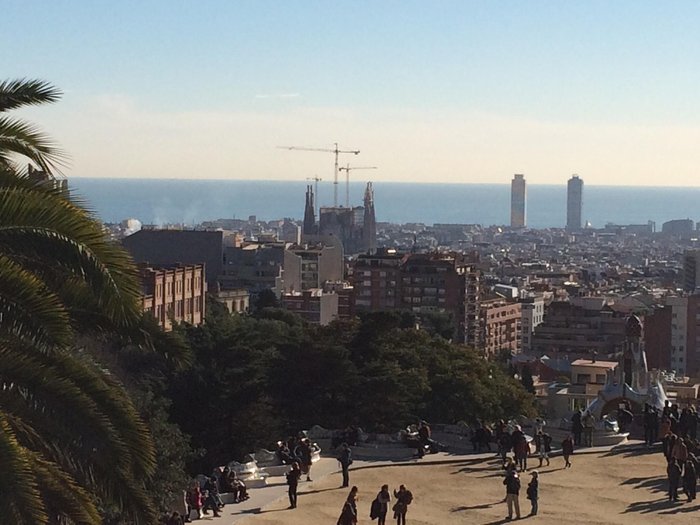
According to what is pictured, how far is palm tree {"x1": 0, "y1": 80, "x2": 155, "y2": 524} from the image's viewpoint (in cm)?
1049

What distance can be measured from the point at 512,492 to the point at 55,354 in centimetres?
1118

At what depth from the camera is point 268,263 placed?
405 ft

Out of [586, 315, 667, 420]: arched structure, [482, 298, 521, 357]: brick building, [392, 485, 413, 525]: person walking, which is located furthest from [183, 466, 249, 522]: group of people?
[482, 298, 521, 357]: brick building

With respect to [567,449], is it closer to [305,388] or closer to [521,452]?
[521,452]

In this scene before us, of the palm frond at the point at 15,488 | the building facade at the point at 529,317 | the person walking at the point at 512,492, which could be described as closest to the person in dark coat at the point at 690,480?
the person walking at the point at 512,492

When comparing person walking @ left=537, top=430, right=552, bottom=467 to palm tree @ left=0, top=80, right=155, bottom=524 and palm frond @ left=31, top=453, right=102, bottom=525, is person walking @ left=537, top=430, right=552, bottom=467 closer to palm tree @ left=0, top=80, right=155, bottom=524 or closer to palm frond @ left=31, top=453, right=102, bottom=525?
palm tree @ left=0, top=80, right=155, bottom=524

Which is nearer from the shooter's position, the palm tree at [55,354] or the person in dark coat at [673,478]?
the palm tree at [55,354]

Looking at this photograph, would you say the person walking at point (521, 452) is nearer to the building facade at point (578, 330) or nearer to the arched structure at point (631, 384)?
the arched structure at point (631, 384)

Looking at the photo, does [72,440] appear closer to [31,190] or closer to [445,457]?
[31,190]

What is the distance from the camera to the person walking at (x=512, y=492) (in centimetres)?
2116

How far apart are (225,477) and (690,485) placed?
6.94 meters

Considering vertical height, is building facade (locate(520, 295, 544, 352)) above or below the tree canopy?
below

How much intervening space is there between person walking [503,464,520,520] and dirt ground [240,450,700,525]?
173 millimetres

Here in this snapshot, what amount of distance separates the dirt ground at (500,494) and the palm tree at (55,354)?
9.29 m
